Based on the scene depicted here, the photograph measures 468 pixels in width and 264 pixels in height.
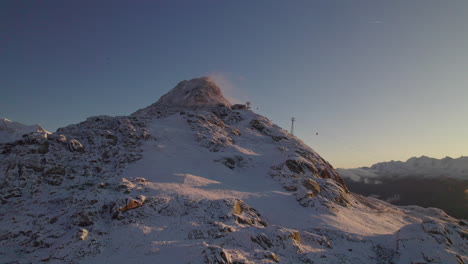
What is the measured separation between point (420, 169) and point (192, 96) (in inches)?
6111

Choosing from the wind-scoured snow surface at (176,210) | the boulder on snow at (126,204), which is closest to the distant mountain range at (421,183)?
the wind-scoured snow surface at (176,210)

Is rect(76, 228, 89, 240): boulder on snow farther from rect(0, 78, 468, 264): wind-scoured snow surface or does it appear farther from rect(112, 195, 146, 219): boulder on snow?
rect(112, 195, 146, 219): boulder on snow


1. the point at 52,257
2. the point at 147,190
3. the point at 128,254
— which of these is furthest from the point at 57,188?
the point at 128,254

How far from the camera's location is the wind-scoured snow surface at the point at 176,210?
13.6 meters

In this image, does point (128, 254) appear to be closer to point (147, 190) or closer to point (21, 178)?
point (147, 190)

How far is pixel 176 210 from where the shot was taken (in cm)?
1789

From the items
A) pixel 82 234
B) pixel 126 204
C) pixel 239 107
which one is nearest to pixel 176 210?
pixel 126 204

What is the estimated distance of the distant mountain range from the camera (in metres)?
84.5

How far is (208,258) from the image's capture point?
11.8 meters

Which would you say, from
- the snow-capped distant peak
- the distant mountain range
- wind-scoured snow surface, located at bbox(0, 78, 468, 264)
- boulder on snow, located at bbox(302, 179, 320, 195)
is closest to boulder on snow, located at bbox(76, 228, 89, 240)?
wind-scoured snow surface, located at bbox(0, 78, 468, 264)

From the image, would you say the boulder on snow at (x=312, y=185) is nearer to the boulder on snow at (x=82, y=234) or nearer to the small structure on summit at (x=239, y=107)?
the boulder on snow at (x=82, y=234)

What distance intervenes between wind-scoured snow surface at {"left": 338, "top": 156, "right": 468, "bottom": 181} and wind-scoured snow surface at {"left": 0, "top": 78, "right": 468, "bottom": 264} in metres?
124

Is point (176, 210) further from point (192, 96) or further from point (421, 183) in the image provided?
point (421, 183)

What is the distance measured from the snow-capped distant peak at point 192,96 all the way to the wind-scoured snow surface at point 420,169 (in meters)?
107
